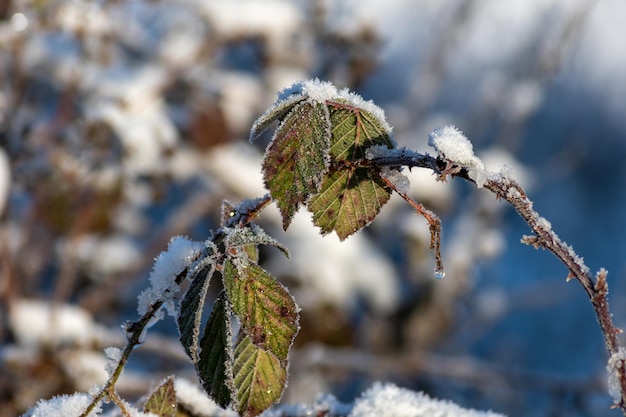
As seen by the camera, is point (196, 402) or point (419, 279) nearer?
point (196, 402)

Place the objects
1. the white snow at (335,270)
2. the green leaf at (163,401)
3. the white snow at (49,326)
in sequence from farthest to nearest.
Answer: the white snow at (335,270) < the white snow at (49,326) < the green leaf at (163,401)

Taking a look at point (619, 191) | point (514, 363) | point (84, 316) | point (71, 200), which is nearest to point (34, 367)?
point (84, 316)

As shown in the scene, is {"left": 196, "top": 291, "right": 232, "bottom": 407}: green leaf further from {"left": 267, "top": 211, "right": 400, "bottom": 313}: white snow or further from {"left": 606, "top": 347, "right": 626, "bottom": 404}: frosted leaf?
{"left": 267, "top": 211, "right": 400, "bottom": 313}: white snow

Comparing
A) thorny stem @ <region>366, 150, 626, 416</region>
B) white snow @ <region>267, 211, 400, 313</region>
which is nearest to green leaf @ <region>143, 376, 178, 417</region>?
thorny stem @ <region>366, 150, 626, 416</region>

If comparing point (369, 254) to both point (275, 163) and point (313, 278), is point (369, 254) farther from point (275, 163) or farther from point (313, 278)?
point (275, 163)

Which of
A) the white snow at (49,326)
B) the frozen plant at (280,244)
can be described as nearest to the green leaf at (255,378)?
the frozen plant at (280,244)

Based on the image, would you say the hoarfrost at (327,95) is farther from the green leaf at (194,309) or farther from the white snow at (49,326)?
the white snow at (49,326)
